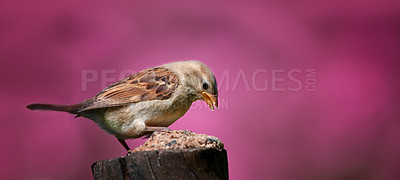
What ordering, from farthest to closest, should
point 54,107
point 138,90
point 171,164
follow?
point 138,90 → point 54,107 → point 171,164

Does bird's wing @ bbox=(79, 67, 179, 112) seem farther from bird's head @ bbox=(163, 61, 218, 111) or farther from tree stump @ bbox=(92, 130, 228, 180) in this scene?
tree stump @ bbox=(92, 130, 228, 180)

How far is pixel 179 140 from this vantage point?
232cm

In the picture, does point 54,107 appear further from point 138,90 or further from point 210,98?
point 210,98

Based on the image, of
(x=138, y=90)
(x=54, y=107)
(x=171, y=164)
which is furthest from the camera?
(x=138, y=90)

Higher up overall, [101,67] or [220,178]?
[101,67]

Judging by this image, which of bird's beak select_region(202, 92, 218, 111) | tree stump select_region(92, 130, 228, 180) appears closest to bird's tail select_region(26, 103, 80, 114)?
tree stump select_region(92, 130, 228, 180)

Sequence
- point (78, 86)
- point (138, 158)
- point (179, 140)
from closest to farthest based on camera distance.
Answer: point (138, 158), point (179, 140), point (78, 86)

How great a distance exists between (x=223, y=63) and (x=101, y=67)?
1.22m

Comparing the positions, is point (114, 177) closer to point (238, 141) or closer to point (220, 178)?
point (220, 178)

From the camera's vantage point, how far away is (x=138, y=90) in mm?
2963

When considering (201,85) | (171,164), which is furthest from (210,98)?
(171,164)

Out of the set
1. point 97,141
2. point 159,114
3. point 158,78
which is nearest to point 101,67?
point 97,141

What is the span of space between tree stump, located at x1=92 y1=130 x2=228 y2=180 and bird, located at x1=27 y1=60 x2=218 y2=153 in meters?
0.54

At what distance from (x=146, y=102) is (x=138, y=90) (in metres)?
→ 0.16
